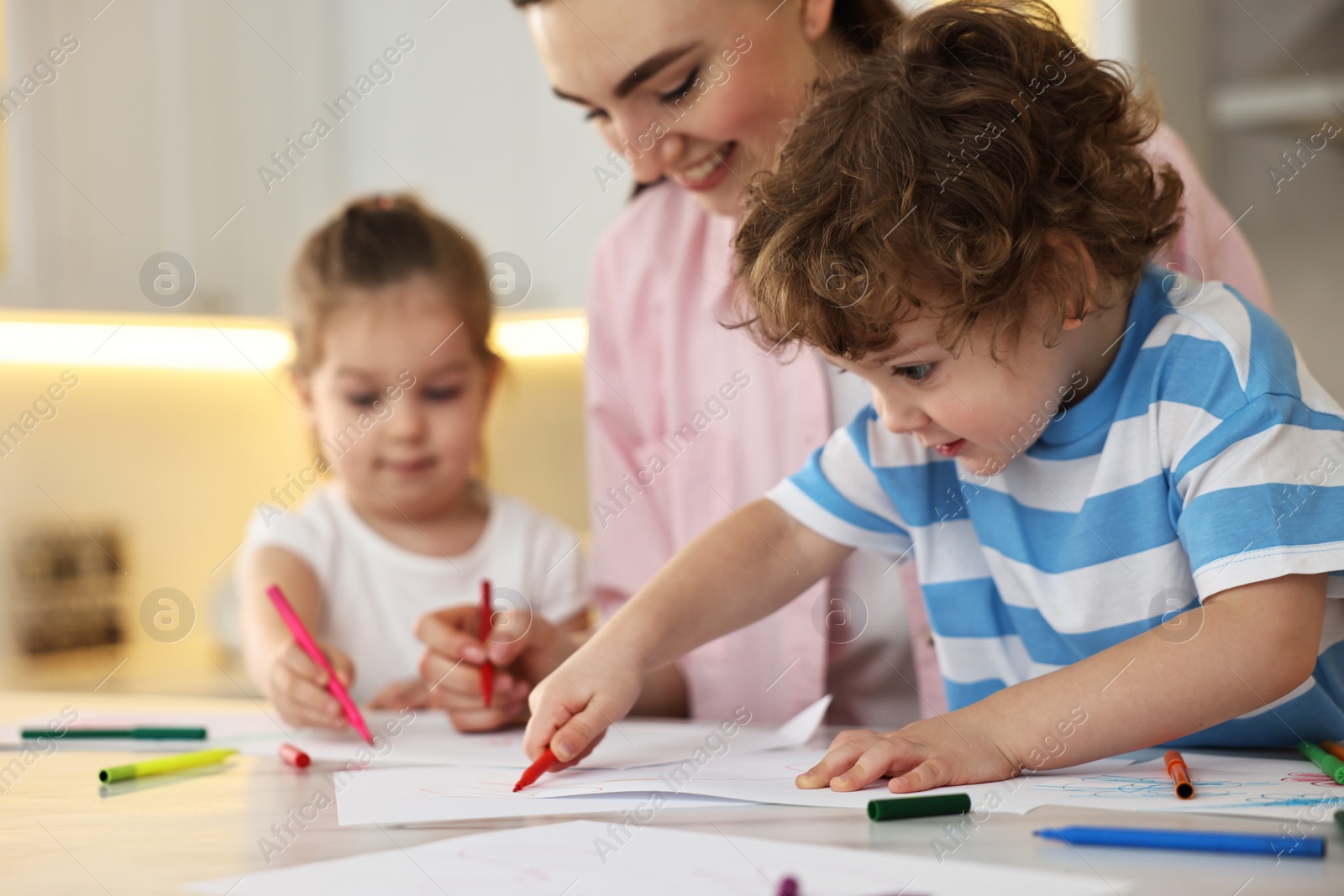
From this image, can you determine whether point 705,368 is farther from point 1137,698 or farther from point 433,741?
point 1137,698

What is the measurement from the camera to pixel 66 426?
2.30m

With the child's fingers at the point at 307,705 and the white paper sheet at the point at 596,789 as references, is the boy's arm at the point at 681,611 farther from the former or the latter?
the child's fingers at the point at 307,705

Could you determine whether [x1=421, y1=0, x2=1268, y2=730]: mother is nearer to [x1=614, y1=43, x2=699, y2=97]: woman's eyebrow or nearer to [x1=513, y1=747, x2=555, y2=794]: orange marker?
[x1=614, y1=43, x2=699, y2=97]: woman's eyebrow

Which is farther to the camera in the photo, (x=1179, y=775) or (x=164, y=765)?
(x=164, y=765)

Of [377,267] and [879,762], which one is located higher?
[377,267]

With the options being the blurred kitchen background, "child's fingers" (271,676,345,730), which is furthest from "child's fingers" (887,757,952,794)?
the blurred kitchen background

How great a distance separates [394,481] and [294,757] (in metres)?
0.63

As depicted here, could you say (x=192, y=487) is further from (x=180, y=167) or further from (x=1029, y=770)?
(x=1029, y=770)

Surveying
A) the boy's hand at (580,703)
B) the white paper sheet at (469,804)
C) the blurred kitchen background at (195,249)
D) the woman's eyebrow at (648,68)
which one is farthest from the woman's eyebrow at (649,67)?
the blurred kitchen background at (195,249)

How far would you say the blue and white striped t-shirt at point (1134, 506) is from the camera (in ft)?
2.13

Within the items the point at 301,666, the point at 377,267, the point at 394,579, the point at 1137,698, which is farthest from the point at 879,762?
the point at 377,267

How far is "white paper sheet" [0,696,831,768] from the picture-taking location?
798mm

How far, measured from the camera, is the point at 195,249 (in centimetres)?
227

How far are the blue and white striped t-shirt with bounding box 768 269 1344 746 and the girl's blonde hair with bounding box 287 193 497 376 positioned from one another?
708 millimetres
